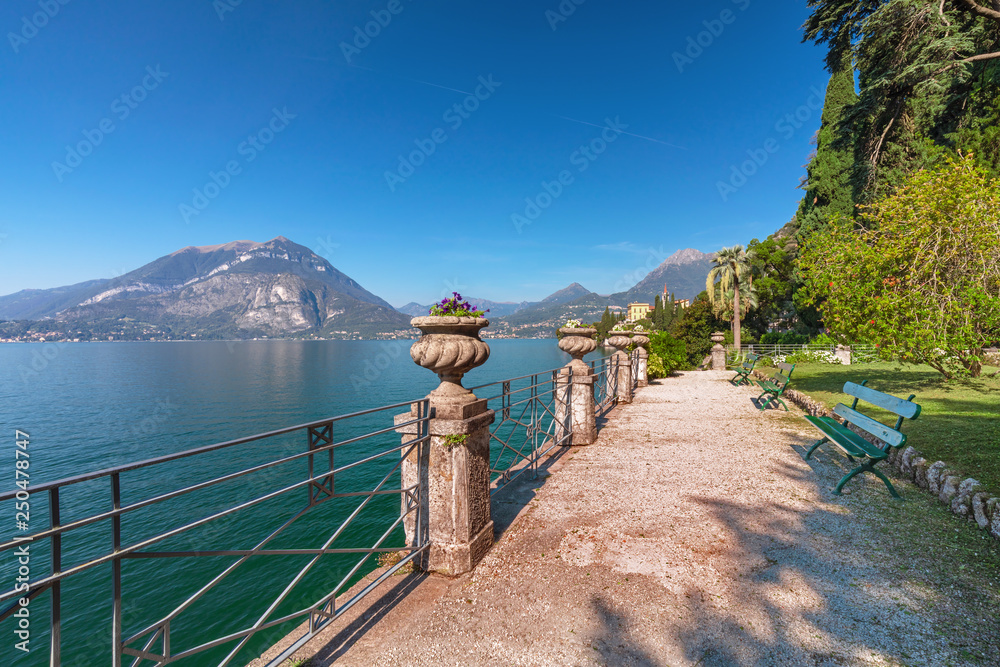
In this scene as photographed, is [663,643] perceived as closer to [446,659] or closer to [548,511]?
[446,659]

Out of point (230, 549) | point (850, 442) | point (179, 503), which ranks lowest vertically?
point (179, 503)

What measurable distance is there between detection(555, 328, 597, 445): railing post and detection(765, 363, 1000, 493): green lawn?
176 inches

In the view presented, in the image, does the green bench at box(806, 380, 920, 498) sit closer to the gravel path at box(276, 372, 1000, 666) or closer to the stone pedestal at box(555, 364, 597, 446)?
the gravel path at box(276, 372, 1000, 666)

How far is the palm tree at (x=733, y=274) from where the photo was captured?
31078 millimetres

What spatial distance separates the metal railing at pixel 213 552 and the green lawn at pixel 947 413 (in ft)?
20.8

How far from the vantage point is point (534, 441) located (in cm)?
604

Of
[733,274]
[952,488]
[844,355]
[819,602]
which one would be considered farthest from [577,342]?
[733,274]

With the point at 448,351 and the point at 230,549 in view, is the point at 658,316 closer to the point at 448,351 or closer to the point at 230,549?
the point at 230,549

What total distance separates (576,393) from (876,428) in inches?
159

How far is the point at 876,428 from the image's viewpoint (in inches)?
200

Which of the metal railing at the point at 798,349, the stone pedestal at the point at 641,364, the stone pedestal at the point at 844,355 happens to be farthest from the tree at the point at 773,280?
the stone pedestal at the point at 641,364

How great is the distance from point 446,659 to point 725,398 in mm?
11627

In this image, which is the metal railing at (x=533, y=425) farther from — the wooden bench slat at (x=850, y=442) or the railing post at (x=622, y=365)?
the railing post at (x=622, y=365)

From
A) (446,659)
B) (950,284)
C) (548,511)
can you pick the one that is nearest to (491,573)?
(446,659)
